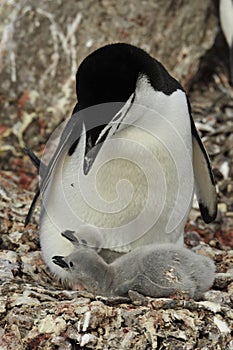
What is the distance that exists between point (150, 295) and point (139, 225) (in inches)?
14.8

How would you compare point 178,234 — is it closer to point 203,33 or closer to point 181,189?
point 181,189

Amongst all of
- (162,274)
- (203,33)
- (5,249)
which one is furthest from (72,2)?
(162,274)

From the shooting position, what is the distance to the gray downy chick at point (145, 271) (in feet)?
10.6

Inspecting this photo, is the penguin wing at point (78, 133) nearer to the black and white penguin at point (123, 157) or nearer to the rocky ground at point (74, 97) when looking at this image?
the black and white penguin at point (123, 157)

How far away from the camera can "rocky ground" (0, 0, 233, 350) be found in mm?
3352

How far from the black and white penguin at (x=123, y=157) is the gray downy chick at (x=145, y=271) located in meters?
0.12

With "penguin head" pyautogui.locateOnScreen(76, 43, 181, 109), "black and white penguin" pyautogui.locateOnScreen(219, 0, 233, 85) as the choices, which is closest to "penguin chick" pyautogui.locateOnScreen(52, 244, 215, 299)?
"penguin head" pyautogui.locateOnScreen(76, 43, 181, 109)

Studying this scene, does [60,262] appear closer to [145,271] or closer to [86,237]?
[86,237]

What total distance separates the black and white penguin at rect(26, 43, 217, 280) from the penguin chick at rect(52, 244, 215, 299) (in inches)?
4.6

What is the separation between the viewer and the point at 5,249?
13.0ft

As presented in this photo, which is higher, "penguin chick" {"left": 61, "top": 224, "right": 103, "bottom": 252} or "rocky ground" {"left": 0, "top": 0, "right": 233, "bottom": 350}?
"penguin chick" {"left": 61, "top": 224, "right": 103, "bottom": 252}

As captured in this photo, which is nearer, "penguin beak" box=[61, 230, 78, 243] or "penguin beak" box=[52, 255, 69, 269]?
"penguin beak" box=[52, 255, 69, 269]

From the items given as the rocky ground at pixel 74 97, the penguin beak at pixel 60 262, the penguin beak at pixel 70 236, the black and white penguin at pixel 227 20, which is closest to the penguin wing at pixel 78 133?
the penguin beak at pixel 70 236

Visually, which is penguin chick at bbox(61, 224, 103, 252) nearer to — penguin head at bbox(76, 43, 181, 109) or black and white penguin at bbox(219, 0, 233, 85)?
penguin head at bbox(76, 43, 181, 109)
